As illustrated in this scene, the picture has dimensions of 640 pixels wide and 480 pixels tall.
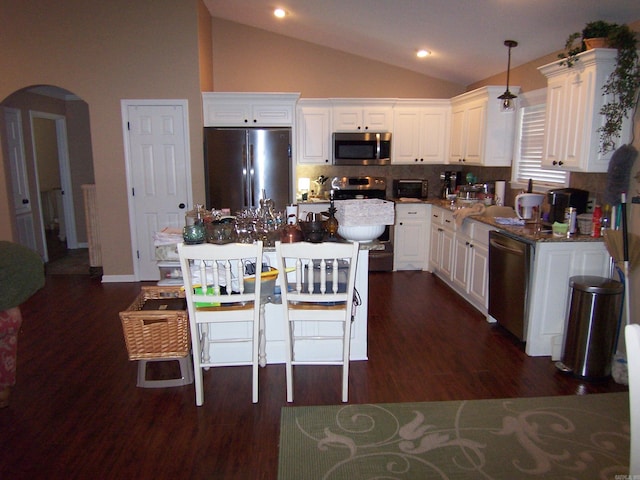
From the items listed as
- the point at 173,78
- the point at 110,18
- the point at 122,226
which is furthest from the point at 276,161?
the point at 110,18

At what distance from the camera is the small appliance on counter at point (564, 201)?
3.59 metres

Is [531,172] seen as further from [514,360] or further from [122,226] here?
[122,226]

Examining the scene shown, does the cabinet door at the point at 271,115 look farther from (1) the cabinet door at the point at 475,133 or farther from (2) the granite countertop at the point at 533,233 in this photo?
(2) the granite countertop at the point at 533,233

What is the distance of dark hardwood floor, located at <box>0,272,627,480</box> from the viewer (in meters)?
2.30

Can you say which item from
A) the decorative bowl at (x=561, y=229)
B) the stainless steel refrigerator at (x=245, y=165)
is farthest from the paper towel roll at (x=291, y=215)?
the stainless steel refrigerator at (x=245, y=165)

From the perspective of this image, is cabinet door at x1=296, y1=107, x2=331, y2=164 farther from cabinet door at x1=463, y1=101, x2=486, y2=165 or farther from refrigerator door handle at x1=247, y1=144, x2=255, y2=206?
cabinet door at x1=463, y1=101, x2=486, y2=165

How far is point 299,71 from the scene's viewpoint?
6066 millimetres

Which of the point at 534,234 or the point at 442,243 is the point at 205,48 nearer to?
the point at 442,243

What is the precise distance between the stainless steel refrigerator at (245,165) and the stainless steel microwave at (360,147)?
720 millimetres

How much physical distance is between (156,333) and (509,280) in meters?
2.68

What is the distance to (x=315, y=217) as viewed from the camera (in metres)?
3.12

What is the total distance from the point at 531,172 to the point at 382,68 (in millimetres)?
2608

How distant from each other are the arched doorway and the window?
5475mm

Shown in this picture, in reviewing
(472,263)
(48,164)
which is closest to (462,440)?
(472,263)
